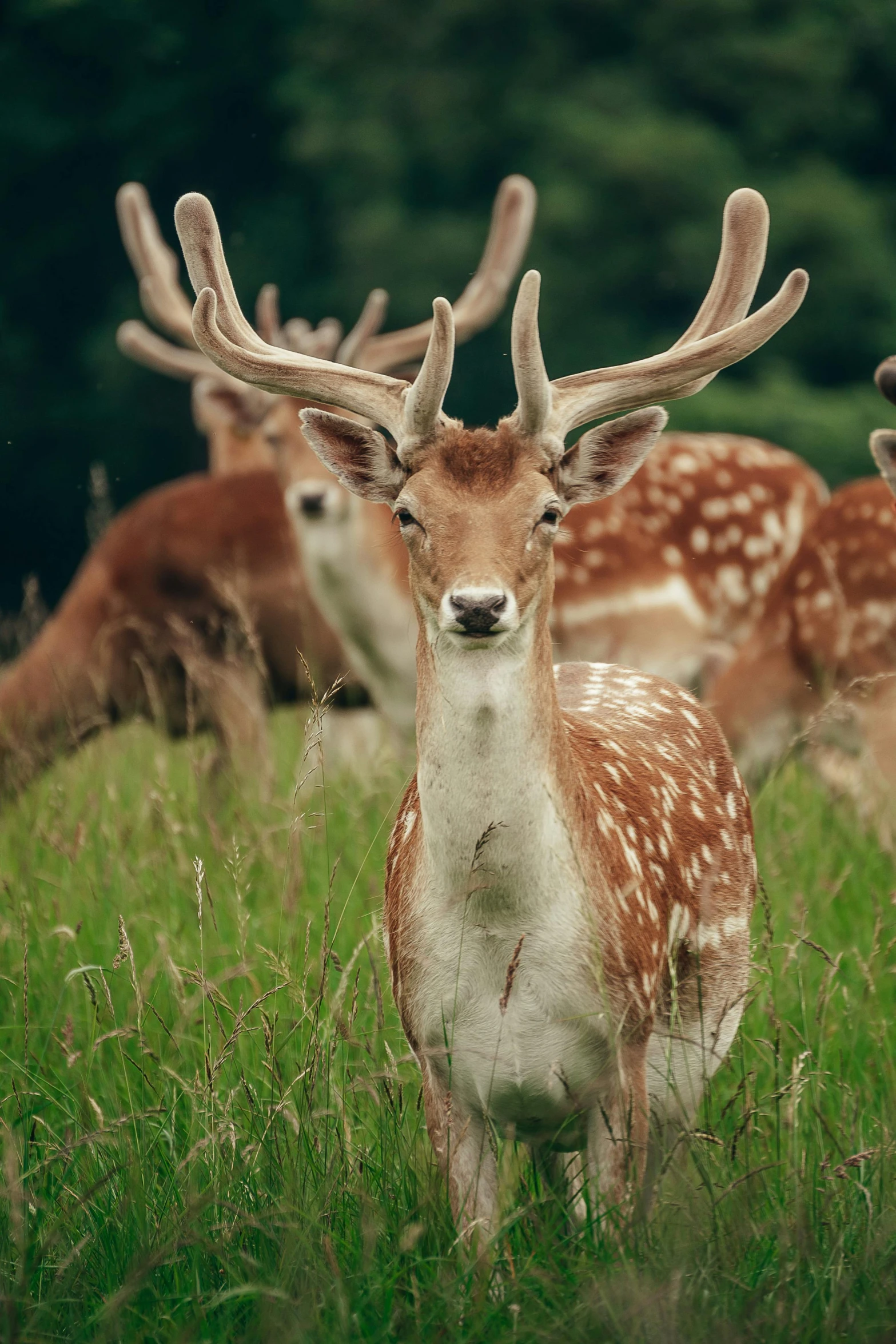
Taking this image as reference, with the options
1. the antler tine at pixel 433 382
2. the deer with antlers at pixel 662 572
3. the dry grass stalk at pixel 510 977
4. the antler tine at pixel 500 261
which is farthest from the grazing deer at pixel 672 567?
the dry grass stalk at pixel 510 977

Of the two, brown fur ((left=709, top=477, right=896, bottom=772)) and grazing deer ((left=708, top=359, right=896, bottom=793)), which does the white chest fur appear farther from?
brown fur ((left=709, top=477, right=896, bottom=772))

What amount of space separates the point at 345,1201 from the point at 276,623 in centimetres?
419

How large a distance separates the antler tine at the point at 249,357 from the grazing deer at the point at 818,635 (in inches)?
111

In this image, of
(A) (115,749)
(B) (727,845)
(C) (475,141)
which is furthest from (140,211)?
(C) (475,141)

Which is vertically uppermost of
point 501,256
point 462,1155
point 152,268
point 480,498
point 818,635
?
point 152,268

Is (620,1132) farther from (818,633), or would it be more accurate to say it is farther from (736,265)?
(818,633)

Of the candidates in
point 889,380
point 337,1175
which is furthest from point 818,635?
point 337,1175

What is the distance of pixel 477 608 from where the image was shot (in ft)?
7.11

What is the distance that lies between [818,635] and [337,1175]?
357cm

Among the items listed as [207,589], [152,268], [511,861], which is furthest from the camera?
[152,268]

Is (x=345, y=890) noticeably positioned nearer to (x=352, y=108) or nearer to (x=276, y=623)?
(x=276, y=623)

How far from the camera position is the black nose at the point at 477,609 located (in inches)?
85.4

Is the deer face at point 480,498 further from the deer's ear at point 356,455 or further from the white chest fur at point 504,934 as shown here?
the white chest fur at point 504,934

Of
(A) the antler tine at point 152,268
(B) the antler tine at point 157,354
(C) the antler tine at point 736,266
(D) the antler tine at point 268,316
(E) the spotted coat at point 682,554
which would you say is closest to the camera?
(C) the antler tine at point 736,266
